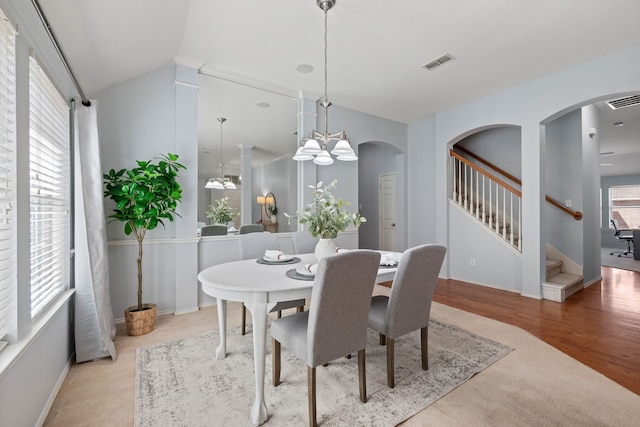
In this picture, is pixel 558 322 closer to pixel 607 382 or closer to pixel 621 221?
pixel 607 382

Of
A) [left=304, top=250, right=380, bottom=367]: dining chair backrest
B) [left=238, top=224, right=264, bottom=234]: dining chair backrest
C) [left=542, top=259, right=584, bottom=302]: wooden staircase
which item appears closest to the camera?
[left=304, top=250, right=380, bottom=367]: dining chair backrest

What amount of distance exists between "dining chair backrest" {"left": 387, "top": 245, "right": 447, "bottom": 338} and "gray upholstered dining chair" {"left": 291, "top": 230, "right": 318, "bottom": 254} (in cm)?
133

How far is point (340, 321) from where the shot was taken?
1624mm

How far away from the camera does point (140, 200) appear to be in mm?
2723

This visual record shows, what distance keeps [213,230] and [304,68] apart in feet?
7.36

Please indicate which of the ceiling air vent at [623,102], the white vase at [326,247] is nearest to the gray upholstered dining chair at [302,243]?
the white vase at [326,247]

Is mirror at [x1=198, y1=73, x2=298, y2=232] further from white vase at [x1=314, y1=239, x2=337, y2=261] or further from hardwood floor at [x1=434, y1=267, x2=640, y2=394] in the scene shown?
hardwood floor at [x1=434, y1=267, x2=640, y2=394]

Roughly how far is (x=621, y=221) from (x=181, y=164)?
43.5 ft

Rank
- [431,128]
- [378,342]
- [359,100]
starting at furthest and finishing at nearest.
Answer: [431,128] → [359,100] → [378,342]

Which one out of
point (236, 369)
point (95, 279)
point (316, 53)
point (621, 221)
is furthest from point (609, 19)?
point (621, 221)

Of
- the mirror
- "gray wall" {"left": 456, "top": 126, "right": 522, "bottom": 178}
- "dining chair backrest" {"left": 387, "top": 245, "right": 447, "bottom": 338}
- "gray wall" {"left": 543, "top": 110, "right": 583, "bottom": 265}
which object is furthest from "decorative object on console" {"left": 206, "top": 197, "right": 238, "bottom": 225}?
"gray wall" {"left": 543, "top": 110, "right": 583, "bottom": 265}

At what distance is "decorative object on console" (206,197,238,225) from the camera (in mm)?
3628

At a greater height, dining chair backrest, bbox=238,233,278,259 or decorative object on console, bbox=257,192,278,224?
decorative object on console, bbox=257,192,278,224

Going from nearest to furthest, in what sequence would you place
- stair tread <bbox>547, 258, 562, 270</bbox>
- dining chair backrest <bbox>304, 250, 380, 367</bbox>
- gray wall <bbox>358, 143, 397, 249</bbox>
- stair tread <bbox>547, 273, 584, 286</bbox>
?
dining chair backrest <bbox>304, 250, 380, 367</bbox> < stair tread <bbox>547, 273, 584, 286</bbox> < stair tread <bbox>547, 258, 562, 270</bbox> < gray wall <bbox>358, 143, 397, 249</bbox>
